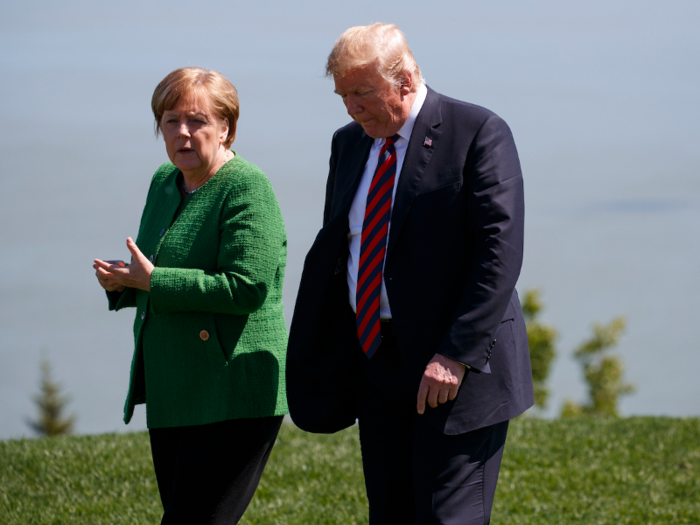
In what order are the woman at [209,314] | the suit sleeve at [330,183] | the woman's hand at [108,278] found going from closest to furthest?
the woman at [209,314] < the woman's hand at [108,278] < the suit sleeve at [330,183]

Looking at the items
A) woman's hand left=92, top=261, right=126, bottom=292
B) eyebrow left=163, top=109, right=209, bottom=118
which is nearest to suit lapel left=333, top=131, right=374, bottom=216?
eyebrow left=163, top=109, right=209, bottom=118

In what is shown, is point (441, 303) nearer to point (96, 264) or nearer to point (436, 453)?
point (436, 453)

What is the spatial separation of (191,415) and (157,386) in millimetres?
196

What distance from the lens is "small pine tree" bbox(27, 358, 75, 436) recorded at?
42.3 meters

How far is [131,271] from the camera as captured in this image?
116 inches

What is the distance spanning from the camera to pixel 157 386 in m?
3.02

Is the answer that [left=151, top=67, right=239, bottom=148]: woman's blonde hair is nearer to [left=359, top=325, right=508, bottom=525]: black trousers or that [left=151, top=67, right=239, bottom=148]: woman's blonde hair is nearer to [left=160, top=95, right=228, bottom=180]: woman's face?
[left=160, top=95, right=228, bottom=180]: woman's face

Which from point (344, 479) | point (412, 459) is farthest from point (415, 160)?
point (344, 479)

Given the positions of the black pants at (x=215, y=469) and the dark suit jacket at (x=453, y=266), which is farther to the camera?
the black pants at (x=215, y=469)

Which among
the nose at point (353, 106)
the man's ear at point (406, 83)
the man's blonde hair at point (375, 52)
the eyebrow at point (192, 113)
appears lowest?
the eyebrow at point (192, 113)

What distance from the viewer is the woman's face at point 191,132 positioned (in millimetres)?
2945

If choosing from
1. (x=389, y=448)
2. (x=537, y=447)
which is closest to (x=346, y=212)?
(x=389, y=448)

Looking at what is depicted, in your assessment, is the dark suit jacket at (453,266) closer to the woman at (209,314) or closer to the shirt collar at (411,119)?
the shirt collar at (411,119)

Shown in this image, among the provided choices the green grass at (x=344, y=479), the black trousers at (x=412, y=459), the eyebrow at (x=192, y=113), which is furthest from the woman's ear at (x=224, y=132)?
the green grass at (x=344, y=479)
